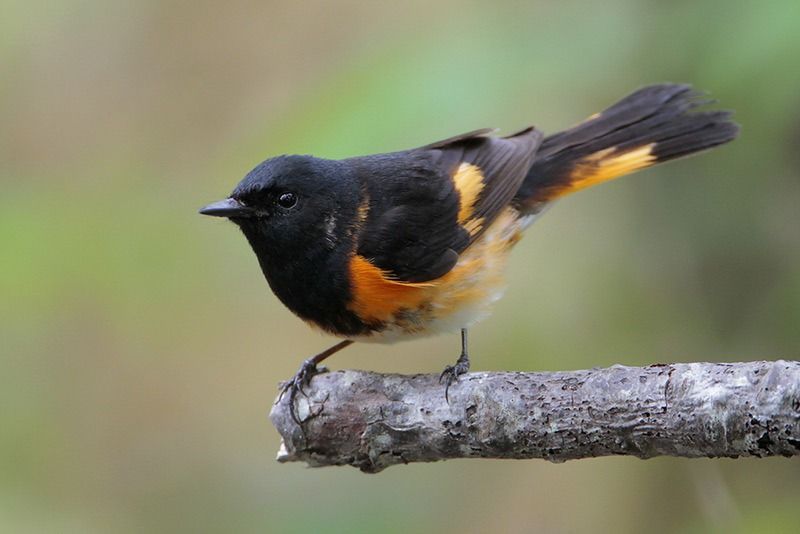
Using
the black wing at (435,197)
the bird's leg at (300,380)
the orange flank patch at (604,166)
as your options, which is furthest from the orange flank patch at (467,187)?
the bird's leg at (300,380)

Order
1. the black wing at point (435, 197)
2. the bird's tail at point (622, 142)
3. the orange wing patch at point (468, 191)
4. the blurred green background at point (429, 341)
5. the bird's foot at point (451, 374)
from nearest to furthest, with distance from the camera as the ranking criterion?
the bird's foot at point (451, 374) < the blurred green background at point (429, 341) < the black wing at point (435, 197) < the orange wing patch at point (468, 191) < the bird's tail at point (622, 142)

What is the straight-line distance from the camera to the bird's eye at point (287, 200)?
331 cm

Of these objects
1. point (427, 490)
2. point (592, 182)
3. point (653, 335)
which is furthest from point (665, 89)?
point (427, 490)

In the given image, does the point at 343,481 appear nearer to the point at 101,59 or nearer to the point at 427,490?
the point at 427,490

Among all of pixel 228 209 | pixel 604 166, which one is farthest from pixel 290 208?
pixel 604 166

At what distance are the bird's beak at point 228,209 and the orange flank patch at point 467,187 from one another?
2.94ft

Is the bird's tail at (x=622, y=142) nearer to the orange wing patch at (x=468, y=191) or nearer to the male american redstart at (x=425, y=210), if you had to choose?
the male american redstart at (x=425, y=210)

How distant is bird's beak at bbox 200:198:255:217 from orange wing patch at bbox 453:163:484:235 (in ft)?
2.93

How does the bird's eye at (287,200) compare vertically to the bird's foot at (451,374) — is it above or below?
above

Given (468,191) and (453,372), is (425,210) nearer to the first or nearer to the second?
(468,191)

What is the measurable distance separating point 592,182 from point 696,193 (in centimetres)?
45

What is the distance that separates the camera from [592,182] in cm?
399

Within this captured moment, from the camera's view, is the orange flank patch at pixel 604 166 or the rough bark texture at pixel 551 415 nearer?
the rough bark texture at pixel 551 415

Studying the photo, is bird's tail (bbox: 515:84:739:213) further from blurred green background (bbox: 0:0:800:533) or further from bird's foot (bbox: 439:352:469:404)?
bird's foot (bbox: 439:352:469:404)
